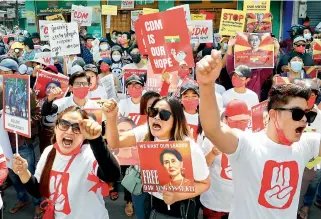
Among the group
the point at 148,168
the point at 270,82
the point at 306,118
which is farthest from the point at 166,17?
the point at 270,82

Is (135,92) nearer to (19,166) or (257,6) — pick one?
(19,166)

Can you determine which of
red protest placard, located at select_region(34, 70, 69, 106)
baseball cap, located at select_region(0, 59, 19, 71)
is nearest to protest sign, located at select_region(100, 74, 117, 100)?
red protest placard, located at select_region(34, 70, 69, 106)

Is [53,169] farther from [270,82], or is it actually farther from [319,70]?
[319,70]

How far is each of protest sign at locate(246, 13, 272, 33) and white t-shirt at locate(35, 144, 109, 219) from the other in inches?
237

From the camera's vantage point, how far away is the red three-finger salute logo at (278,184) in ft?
7.20

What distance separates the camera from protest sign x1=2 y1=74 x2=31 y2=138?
303 centimetres

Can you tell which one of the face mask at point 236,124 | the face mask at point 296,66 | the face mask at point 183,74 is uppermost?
the face mask at point 296,66

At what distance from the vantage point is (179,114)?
2.77 meters

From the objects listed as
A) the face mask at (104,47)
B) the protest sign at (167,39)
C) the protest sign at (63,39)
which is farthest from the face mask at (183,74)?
the face mask at (104,47)

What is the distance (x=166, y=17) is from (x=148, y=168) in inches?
78.4

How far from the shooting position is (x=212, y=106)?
183 cm

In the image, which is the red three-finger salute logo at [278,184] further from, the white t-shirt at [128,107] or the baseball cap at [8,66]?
the baseball cap at [8,66]

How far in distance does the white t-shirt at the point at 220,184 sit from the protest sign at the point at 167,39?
4.28ft

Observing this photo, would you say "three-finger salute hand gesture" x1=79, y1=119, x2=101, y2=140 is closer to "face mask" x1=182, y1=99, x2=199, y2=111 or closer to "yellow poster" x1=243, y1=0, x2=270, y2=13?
"face mask" x1=182, y1=99, x2=199, y2=111
